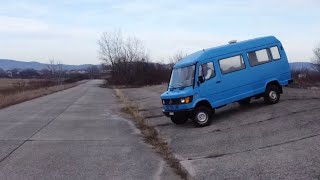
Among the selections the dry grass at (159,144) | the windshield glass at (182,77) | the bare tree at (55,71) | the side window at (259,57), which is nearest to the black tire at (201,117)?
the windshield glass at (182,77)

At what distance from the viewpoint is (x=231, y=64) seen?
16.4 m

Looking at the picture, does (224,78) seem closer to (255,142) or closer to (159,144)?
(159,144)

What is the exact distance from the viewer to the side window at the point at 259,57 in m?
16.8

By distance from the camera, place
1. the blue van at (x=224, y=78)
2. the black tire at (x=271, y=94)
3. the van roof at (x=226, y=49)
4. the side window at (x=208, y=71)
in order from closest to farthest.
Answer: the blue van at (x=224, y=78) → the side window at (x=208, y=71) → the van roof at (x=226, y=49) → the black tire at (x=271, y=94)

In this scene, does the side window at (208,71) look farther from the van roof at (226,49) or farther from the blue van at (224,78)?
the van roof at (226,49)

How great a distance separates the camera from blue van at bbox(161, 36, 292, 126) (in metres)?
15.5

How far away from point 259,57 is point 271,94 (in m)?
1.44

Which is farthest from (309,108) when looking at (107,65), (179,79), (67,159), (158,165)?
(107,65)

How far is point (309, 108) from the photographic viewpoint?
15234mm

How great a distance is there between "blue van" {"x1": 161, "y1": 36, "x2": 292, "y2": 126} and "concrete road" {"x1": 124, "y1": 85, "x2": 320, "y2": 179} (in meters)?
0.57

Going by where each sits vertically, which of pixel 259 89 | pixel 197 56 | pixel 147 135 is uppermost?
pixel 197 56

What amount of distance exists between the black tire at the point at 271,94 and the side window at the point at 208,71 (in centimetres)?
247

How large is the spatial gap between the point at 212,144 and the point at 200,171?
297cm

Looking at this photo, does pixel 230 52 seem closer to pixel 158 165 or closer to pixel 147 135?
pixel 147 135
